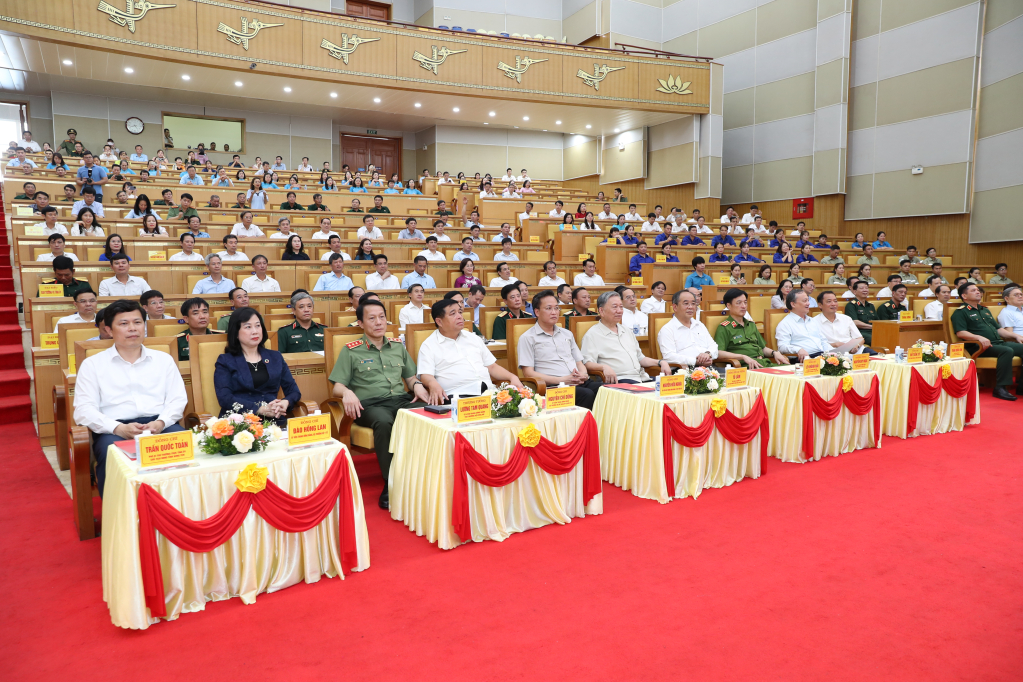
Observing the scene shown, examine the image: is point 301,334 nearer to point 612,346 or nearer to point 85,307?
point 85,307

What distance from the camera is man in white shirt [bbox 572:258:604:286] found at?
750 cm

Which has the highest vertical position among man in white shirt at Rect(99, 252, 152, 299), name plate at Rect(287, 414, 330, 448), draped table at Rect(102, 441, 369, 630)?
man in white shirt at Rect(99, 252, 152, 299)

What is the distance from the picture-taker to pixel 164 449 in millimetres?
2061

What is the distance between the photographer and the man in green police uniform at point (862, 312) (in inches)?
241

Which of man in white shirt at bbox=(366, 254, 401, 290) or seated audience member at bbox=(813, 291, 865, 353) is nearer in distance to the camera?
seated audience member at bbox=(813, 291, 865, 353)

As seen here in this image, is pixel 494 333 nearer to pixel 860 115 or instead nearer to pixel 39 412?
pixel 39 412

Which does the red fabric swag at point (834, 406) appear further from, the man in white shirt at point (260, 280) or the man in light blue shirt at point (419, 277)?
the man in white shirt at point (260, 280)

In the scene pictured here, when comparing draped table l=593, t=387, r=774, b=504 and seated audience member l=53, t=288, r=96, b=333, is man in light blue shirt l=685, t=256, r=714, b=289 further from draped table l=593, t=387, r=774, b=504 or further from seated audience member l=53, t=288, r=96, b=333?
seated audience member l=53, t=288, r=96, b=333

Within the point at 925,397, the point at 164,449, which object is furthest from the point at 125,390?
the point at 925,397

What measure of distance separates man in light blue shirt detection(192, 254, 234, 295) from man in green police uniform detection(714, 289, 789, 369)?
4.19 meters

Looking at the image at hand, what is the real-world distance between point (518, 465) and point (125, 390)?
5.40ft

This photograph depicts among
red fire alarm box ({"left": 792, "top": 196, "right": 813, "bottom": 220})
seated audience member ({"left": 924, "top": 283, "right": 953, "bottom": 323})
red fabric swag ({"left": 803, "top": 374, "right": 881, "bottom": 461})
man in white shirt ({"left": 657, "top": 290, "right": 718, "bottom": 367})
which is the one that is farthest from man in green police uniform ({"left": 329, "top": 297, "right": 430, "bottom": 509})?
red fire alarm box ({"left": 792, "top": 196, "right": 813, "bottom": 220})

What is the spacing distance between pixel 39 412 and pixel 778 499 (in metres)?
4.20

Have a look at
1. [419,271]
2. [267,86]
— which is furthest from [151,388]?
[267,86]
